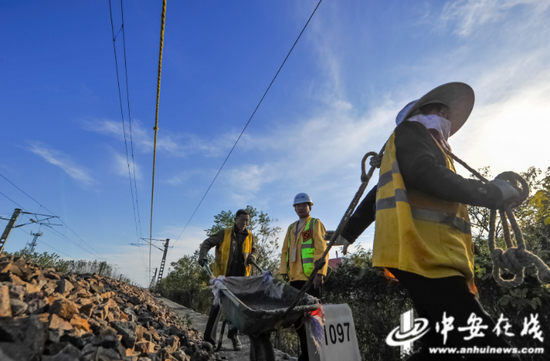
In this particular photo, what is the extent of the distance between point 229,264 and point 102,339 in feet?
8.75

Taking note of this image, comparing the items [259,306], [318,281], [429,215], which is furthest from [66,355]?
[318,281]

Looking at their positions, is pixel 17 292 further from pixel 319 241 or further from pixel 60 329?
pixel 319 241

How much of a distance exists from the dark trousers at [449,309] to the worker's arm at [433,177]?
34 centimetres

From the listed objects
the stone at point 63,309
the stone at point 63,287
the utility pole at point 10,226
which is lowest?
the stone at point 63,309

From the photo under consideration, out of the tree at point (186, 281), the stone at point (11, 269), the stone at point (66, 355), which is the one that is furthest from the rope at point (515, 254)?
the tree at point (186, 281)

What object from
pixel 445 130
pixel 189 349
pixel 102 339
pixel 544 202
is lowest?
pixel 189 349

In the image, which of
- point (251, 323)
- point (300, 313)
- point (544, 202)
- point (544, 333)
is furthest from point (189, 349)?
point (544, 202)

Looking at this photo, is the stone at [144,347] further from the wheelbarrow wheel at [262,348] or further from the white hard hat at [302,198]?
the white hard hat at [302,198]

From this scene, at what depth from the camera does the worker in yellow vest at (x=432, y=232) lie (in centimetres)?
103

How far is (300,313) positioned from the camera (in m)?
1.97

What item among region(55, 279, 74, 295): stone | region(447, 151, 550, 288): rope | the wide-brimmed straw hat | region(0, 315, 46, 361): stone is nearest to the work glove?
region(447, 151, 550, 288): rope

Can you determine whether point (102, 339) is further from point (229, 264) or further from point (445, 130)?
point (229, 264)

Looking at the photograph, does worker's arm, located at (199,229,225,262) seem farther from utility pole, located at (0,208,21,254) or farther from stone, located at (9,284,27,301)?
utility pole, located at (0,208,21,254)

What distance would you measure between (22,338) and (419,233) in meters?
1.94
